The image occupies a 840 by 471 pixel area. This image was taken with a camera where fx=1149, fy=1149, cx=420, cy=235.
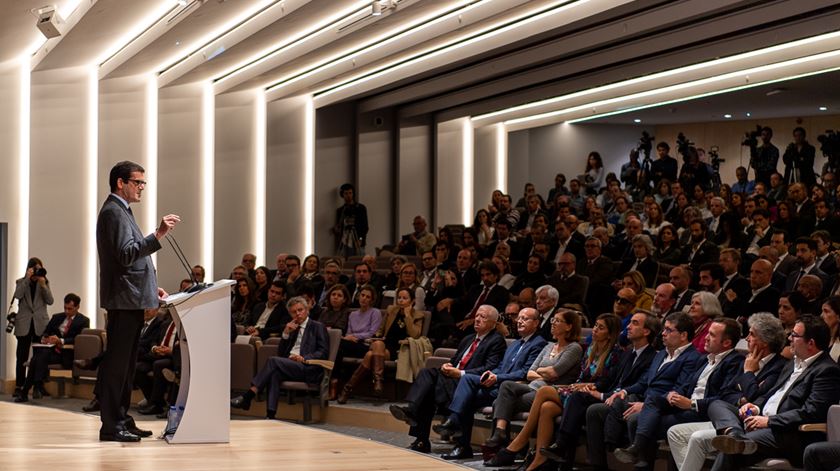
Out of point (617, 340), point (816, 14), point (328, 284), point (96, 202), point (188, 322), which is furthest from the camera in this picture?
point (96, 202)

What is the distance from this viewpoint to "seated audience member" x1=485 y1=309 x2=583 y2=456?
5.94 metres

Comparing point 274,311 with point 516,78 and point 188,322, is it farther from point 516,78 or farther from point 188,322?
point 188,322

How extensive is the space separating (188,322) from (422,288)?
4683 millimetres

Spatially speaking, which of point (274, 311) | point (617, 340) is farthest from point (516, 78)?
point (617, 340)

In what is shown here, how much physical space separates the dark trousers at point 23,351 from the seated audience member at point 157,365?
1.64m

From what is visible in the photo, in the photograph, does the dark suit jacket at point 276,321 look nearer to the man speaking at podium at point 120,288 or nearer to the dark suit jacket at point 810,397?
the man speaking at podium at point 120,288

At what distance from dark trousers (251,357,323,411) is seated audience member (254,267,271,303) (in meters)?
1.90

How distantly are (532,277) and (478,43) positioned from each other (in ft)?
7.45

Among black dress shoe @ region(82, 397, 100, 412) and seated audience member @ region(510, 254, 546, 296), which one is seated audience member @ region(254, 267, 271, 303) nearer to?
black dress shoe @ region(82, 397, 100, 412)

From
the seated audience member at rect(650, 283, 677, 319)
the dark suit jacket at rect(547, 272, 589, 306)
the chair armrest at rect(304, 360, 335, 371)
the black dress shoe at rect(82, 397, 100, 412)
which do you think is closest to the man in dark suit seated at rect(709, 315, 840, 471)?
the seated audience member at rect(650, 283, 677, 319)

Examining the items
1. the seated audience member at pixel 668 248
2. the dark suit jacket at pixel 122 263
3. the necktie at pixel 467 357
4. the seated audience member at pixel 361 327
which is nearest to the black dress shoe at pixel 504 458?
the necktie at pixel 467 357

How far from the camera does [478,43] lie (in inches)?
384

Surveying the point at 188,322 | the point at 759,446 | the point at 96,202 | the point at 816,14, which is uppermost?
the point at 816,14

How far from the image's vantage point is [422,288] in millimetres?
8984
